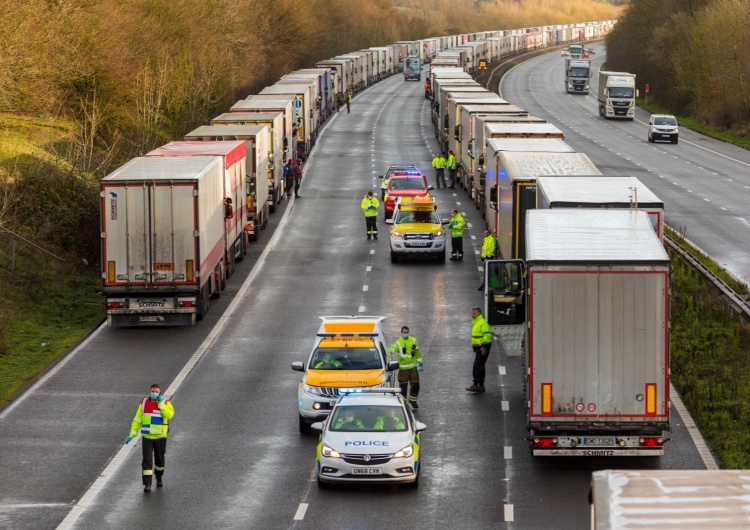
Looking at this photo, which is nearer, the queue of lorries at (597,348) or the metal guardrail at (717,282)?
the queue of lorries at (597,348)

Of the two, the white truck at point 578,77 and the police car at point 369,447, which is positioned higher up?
the white truck at point 578,77

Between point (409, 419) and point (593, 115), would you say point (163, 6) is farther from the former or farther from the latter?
point (409, 419)

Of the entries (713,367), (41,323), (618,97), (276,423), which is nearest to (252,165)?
(41,323)

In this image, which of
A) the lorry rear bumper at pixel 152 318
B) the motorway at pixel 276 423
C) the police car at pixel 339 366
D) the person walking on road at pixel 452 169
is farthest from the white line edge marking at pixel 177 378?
the person walking on road at pixel 452 169

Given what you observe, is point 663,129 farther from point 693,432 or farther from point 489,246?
point 693,432

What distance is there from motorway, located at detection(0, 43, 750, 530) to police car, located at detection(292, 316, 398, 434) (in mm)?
705

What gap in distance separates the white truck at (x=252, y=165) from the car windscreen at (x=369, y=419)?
20932 mm

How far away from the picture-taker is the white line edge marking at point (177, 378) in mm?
18406

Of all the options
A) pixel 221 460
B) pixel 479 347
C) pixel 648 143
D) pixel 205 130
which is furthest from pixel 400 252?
pixel 648 143

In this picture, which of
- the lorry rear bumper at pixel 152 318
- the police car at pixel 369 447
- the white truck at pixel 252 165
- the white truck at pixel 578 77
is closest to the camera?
the police car at pixel 369 447

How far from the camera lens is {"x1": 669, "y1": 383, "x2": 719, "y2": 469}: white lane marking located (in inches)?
805

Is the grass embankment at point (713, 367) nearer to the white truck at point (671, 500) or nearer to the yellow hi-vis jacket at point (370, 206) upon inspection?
the white truck at point (671, 500)

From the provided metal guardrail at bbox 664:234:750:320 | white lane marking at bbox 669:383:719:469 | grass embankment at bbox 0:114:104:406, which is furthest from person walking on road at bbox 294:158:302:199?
white lane marking at bbox 669:383:719:469

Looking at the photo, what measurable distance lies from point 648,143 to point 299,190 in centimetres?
3063
